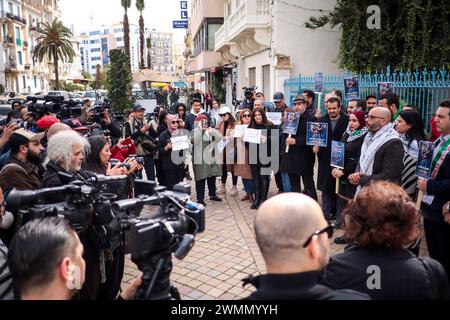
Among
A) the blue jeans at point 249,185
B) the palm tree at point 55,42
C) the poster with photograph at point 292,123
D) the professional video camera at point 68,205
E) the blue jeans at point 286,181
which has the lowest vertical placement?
the blue jeans at point 249,185

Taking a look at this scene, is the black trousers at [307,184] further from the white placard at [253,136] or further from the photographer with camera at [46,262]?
the photographer with camera at [46,262]

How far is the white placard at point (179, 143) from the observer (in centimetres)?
691

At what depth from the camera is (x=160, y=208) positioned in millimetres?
2182

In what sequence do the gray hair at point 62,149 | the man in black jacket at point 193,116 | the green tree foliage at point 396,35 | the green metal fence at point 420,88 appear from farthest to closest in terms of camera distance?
the green tree foliage at point 396,35
the man in black jacket at point 193,116
the green metal fence at point 420,88
the gray hair at point 62,149

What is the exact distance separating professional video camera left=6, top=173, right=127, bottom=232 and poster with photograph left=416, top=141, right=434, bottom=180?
2.98 m

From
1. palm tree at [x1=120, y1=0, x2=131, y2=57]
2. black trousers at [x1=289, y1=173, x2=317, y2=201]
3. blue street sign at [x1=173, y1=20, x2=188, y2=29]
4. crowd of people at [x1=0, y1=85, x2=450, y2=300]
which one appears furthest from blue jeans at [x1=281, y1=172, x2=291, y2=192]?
palm tree at [x1=120, y1=0, x2=131, y2=57]

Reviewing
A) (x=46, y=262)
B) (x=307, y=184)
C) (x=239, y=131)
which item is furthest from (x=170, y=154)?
(x=46, y=262)

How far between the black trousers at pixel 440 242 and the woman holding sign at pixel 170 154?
4.27m

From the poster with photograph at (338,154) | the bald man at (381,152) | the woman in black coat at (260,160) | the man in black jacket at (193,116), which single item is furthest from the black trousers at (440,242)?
the man in black jacket at (193,116)

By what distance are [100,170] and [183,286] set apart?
151cm

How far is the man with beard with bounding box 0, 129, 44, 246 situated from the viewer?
348 centimetres

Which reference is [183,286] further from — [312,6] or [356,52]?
[312,6]

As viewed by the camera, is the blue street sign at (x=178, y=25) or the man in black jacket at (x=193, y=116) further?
the blue street sign at (x=178, y=25)

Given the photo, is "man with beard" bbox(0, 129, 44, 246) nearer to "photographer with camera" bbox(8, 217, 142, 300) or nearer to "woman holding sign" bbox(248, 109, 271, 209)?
"photographer with camera" bbox(8, 217, 142, 300)
